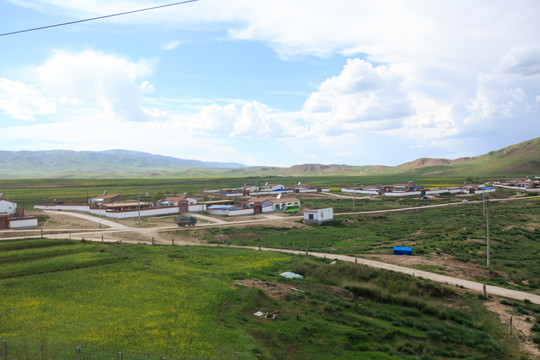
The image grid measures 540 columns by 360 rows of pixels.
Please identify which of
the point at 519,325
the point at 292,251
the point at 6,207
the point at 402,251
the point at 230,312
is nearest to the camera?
the point at 230,312

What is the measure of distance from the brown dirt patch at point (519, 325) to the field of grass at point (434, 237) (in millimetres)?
6499

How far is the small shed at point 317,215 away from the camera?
72312 millimetres

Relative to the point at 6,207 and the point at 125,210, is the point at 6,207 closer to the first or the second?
the point at 6,207

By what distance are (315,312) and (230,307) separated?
18.7ft

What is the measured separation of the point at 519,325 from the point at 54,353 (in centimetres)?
2759

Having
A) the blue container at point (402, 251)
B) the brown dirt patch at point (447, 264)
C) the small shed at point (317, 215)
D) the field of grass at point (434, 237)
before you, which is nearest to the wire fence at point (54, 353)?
the brown dirt patch at point (447, 264)

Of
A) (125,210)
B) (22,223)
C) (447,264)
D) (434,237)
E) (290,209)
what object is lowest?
(447,264)

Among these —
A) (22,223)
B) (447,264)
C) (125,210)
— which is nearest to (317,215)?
(447,264)

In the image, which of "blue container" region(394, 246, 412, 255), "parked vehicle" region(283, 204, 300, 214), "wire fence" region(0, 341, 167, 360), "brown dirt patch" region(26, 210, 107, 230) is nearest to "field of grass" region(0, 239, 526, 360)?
"wire fence" region(0, 341, 167, 360)

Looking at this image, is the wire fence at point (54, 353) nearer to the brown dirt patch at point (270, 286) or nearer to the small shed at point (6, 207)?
the brown dirt patch at point (270, 286)

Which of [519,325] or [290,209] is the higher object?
[290,209]

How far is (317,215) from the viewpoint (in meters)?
72.3

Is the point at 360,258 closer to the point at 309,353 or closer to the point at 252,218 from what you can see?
the point at 309,353

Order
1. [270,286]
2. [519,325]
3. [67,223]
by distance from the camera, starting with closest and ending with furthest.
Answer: [519,325] < [270,286] < [67,223]
